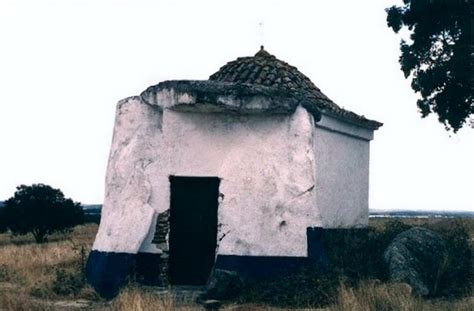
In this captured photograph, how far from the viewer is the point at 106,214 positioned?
43.2ft

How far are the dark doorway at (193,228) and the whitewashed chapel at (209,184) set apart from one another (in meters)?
0.02

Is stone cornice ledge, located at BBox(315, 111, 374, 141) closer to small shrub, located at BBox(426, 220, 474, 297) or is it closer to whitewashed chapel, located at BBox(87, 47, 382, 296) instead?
whitewashed chapel, located at BBox(87, 47, 382, 296)

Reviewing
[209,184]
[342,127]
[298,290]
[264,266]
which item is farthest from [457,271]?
[209,184]

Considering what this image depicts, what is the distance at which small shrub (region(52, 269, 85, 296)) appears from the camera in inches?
493

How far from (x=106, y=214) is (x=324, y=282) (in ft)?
14.5

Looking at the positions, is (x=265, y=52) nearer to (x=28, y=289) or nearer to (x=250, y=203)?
(x=250, y=203)

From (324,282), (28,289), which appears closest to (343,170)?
(324,282)

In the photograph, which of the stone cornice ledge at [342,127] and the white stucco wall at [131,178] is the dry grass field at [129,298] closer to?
the white stucco wall at [131,178]

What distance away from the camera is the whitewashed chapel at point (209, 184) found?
39.7ft

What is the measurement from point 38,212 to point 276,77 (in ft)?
74.8

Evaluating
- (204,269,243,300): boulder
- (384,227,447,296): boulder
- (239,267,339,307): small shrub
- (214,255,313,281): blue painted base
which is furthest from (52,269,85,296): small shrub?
(384,227,447,296): boulder

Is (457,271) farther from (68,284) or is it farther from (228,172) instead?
(68,284)

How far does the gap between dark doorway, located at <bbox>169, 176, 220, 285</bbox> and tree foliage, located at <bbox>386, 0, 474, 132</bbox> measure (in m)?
7.70

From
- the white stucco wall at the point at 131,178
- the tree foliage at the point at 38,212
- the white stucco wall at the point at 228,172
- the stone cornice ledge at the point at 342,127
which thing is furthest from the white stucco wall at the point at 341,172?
the tree foliage at the point at 38,212
